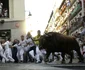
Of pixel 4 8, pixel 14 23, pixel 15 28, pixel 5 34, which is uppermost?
pixel 4 8

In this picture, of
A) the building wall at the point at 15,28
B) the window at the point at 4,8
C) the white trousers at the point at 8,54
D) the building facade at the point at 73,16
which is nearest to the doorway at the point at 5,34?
the building wall at the point at 15,28

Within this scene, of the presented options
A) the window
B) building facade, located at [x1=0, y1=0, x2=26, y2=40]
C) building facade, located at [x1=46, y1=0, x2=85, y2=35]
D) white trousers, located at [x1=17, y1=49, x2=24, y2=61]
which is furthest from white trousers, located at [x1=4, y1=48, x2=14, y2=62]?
building facade, located at [x1=46, y1=0, x2=85, y2=35]

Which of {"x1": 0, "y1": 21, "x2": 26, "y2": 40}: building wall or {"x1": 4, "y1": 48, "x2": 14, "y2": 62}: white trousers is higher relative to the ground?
{"x1": 0, "y1": 21, "x2": 26, "y2": 40}: building wall

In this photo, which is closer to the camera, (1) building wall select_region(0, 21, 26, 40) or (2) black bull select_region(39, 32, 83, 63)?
(2) black bull select_region(39, 32, 83, 63)

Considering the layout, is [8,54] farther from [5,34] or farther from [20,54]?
[5,34]

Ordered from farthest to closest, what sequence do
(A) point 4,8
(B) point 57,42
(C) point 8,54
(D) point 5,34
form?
(A) point 4,8, (D) point 5,34, (C) point 8,54, (B) point 57,42

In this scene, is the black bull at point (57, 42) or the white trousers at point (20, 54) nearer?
the black bull at point (57, 42)

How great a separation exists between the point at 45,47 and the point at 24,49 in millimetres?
4558

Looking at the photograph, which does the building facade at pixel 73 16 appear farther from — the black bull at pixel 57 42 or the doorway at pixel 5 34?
Result: the black bull at pixel 57 42

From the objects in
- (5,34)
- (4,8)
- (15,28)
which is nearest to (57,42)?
(15,28)

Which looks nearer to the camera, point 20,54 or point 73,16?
point 20,54

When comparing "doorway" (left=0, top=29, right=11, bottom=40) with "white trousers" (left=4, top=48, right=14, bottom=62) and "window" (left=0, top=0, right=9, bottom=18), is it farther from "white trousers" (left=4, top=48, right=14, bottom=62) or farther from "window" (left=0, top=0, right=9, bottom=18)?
"white trousers" (left=4, top=48, right=14, bottom=62)

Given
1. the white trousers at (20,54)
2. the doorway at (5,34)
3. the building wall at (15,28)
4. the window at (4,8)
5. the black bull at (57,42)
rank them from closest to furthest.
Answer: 1. the black bull at (57,42)
2. the white trousers at (20,54)
3. the building wall at (15,28)
4. the doorway at (5,34)
5. the window at (4,8)

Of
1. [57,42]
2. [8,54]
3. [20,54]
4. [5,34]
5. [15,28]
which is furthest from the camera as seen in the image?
[5,34]
